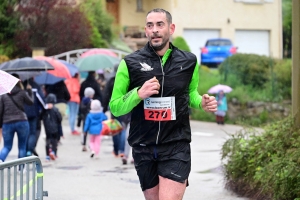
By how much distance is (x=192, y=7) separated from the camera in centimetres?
4425

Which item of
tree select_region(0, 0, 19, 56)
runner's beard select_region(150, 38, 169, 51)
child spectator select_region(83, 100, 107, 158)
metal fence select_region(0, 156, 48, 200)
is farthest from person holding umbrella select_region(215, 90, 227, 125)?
runner's beard select_region(150, 38, 169, 51)

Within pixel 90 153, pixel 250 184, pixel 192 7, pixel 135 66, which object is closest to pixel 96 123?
pixel 90 153

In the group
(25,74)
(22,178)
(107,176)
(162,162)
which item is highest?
(25,74)

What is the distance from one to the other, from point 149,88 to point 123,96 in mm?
413

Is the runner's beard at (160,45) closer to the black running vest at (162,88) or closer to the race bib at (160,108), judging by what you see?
the black running vest at (162,88)

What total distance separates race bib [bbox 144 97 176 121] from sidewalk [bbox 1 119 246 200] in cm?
385

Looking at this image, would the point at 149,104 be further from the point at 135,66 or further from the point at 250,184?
the point at 250,184

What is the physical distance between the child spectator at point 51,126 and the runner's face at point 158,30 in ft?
26.2

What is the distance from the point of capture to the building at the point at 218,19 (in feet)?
145

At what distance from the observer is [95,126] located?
14.7 meters

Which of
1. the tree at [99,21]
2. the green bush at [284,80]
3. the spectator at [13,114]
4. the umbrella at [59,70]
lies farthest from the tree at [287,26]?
the spectator at [13,114]

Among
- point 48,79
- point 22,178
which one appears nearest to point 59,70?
point 48,79

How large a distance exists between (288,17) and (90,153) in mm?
36579

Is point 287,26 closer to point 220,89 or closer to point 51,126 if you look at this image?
point 220,89
